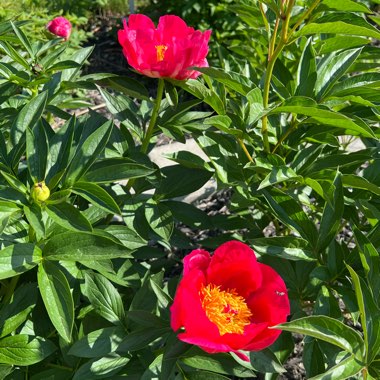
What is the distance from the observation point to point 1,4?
10.3 ft

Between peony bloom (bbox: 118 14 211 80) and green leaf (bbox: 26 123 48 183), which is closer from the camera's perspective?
green leaf (bbox: 26 123 48 183)

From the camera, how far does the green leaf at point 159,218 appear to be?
1.42 metres

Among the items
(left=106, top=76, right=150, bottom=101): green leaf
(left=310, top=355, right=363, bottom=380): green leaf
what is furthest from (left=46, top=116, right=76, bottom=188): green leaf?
(left=310, top=355, right=363, bottom=380): green leaf

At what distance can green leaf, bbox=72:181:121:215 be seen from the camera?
3.71 feet

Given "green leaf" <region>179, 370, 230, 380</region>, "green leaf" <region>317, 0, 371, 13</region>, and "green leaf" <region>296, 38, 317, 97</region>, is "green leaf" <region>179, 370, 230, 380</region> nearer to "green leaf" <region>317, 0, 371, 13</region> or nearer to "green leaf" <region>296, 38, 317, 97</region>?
"green leaf" <region>296, 38, 317, 97</region>

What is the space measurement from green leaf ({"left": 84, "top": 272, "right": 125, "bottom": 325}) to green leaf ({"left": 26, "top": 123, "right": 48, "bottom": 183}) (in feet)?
0.85

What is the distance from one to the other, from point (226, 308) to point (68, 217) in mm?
370

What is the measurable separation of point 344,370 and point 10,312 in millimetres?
702

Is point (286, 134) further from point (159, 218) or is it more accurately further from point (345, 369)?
point (345, 369)

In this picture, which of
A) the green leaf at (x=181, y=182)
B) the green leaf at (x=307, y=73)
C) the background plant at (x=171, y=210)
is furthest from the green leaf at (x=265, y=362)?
the green leaf at (x=307, y=73)

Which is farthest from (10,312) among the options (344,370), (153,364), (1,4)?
(1,4)

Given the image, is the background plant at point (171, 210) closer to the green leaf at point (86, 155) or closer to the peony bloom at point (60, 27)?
the green leaf at point (86, 155)

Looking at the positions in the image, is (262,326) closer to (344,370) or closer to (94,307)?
(344,370)

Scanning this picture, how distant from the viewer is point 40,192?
3.67ft
